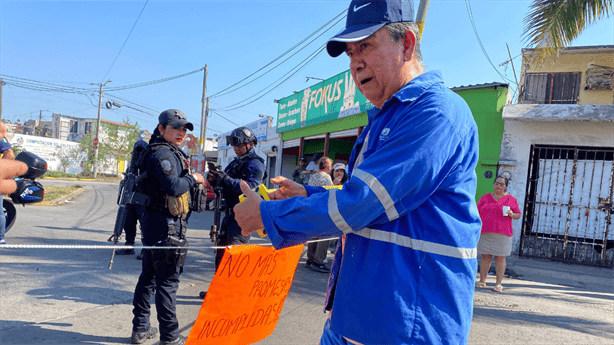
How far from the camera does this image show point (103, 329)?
11.9ft

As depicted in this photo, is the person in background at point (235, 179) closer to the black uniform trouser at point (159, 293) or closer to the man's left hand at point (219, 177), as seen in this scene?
the man's left hand at point (219, 177)

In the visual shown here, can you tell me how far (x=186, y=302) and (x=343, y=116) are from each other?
8.02m

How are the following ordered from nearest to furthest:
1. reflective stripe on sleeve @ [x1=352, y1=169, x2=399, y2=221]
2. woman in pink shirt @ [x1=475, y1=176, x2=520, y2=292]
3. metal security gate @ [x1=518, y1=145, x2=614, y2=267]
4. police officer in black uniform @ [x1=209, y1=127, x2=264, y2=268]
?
reflective stripe on sleeve @ [x1=352, y1=169, x2=399, y2=221]
police officer in black uniform @ [x1=209, y1=127, x2=264, y2=268]
woman in pink shirt @ [x1=475, y1=176, x2=520, y2=292]
metal security gate @ [x1=518, y1=145, x2=614, y2=267]

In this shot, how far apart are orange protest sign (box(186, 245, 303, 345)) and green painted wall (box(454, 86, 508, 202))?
8.46 m

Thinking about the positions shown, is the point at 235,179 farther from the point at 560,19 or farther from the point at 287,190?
the point at 560,19

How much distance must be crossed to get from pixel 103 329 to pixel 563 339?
4619 millimetres

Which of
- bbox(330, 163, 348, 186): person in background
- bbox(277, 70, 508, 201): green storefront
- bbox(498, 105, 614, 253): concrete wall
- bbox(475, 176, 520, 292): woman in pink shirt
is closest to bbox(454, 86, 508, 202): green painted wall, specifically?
bbox(277, 70, 508, 201): green storefront

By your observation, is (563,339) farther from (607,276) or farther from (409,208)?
(607,276)

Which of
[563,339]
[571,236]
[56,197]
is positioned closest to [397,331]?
[563,339]

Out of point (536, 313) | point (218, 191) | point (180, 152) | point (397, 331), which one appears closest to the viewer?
point (397, 331)

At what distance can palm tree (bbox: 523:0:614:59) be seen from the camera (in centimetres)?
708

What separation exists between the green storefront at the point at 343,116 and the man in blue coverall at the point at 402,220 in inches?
338

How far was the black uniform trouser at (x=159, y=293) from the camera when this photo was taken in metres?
3.31

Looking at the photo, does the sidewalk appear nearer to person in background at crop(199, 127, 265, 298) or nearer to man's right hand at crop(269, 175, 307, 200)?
person in background at crop(199, 127, 265, 298)
